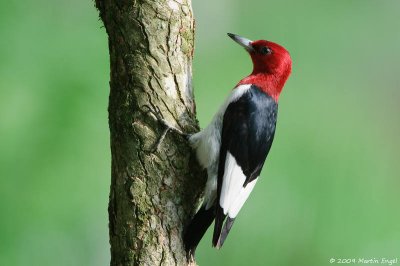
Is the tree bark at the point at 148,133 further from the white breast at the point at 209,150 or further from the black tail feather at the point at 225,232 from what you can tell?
the black tail feather at the point at 225,232

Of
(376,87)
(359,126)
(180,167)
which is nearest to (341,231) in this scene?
(359,126)

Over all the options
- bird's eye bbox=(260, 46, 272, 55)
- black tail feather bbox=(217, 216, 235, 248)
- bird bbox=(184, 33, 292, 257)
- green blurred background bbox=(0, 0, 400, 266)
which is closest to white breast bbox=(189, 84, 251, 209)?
bird bbox=(184, 33, 292, 257)

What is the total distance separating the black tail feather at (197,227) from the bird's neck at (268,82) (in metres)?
0.71

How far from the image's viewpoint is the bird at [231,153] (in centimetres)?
271

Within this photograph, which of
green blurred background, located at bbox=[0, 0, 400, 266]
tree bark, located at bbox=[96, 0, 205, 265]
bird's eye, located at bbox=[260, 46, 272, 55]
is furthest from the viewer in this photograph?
green blurred background, located at bbox=[0, 0, 400, 266]

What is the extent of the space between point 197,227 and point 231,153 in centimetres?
40

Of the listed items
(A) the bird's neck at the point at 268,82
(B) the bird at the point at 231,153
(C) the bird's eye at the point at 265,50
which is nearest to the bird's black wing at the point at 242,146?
(B) the bird at the point at 231,153

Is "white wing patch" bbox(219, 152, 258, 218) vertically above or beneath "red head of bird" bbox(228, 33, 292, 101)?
beneath

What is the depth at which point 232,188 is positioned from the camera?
2748 millimetres

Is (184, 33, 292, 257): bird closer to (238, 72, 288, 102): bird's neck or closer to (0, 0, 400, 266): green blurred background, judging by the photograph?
(238, 72, 288, 102): bird's neck

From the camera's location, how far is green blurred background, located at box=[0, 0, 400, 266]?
4.17 metres

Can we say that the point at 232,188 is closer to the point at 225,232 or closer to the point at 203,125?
the point at 225,232

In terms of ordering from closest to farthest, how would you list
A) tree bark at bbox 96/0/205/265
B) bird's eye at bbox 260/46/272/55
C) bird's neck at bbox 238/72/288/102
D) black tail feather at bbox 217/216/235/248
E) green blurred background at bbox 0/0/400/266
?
tree bark at bbox 96/0/205/265, black tail feather at bbox 217/216/235/248, bird's neck at bbox 238/72/288/102, bird's eye at bbox 260/46/272/55, green blurred background at bbox 0/0/400/266

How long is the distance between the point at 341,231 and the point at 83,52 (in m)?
2.37
